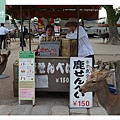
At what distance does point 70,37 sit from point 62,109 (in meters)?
1.53

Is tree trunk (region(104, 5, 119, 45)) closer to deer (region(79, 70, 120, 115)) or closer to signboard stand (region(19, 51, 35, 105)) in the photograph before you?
signboard stand (region(19, 51, 35, 105))

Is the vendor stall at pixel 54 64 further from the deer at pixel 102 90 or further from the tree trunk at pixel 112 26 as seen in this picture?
the tree trunk at pixel 112 26

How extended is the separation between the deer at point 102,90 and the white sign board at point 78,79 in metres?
1.21

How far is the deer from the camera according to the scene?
12.1 ft

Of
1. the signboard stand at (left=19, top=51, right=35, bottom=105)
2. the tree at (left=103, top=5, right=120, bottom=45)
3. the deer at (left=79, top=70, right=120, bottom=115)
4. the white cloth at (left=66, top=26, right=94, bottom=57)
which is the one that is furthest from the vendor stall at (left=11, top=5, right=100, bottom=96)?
the tree at (left=103, top=5, right=120, bottom=45)

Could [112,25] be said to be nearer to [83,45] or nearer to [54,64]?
[83,45]

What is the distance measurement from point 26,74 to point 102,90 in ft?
6.42

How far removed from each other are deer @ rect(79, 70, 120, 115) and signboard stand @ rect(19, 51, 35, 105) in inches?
66.0

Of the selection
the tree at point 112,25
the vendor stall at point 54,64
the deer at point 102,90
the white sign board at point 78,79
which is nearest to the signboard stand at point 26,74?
the vendor stall at point 54,64

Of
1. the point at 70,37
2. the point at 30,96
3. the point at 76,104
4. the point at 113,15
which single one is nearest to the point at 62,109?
the point at 76,104

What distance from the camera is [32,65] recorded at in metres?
5.20

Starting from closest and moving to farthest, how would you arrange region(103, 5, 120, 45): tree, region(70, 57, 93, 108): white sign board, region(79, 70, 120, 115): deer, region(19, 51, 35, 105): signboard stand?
region(79, 70, 120, 115): deer < region(70, 57, 93, 108): white sign board < region(19, 51, 35, 105): signboard stand < region(103, 5, 120, 45): tree

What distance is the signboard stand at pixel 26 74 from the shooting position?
5.18 m

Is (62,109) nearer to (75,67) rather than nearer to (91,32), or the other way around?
(75,67)
